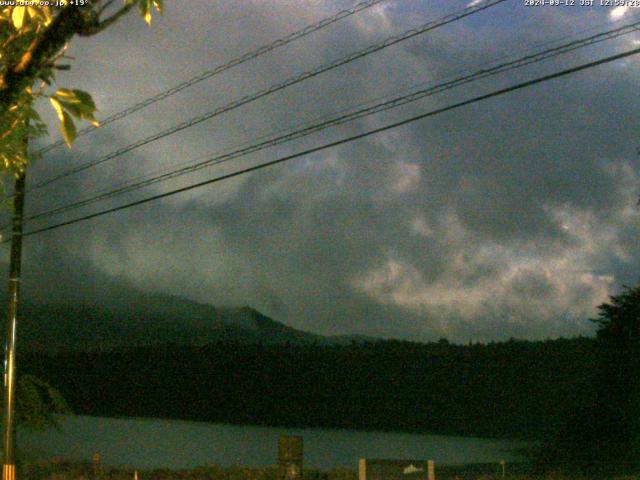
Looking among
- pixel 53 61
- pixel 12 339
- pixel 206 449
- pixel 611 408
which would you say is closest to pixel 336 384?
pixel 206 449

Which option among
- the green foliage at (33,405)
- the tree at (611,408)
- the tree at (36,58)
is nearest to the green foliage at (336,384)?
the tree at (611,408)

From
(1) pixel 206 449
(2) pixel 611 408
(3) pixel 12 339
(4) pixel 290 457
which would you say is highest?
(3) pixel 12 339

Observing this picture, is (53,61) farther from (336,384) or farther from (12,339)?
(336,384)

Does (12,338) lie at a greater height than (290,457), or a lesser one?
greater

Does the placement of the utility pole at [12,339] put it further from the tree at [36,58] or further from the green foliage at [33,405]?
the tree at [36,58]

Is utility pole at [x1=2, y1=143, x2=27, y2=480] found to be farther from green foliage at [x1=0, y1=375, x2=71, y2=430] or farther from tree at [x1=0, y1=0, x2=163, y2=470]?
tree at [x1=0, y1=0, x2=163, y2=470]

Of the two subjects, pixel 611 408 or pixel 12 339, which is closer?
pixel 12 339

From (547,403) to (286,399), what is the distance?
135ft

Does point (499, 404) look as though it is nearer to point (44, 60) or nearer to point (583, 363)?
point (583, 363)

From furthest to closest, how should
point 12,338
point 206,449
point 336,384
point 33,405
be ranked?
point 336,384, point 206,449, point 33,405, point 12,338

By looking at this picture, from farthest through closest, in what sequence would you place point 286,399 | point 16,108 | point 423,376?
point 286,399, point 423,376, point 16,108

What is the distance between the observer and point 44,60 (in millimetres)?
5215

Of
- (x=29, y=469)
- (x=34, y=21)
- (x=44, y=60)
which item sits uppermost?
(x=34, y=21)

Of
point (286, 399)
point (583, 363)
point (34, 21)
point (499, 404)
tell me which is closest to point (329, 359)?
point (286, 399)
